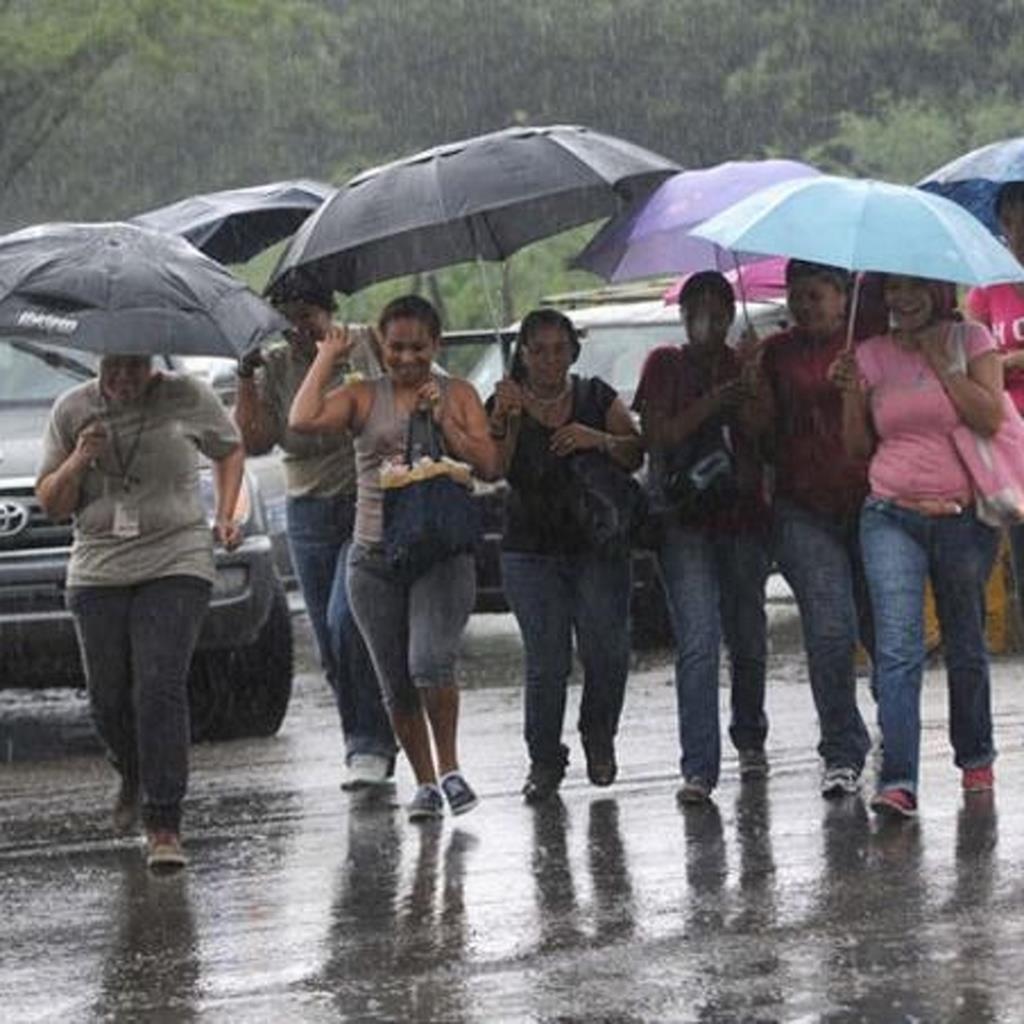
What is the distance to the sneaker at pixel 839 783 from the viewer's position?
1086 cm

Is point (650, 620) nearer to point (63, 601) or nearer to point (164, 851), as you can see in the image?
point (63, 601)

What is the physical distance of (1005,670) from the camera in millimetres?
15148

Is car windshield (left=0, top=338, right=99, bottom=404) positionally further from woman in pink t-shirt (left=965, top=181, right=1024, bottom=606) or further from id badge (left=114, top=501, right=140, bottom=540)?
woman in pink t-shirt (left=965, top=181, right=1024, bottom=606)

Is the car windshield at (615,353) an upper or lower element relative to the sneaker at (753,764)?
upper

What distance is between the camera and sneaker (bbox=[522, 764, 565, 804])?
11.2 metres

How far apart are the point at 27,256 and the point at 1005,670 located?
6.26 metres

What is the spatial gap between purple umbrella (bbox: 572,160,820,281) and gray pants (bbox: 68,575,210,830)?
1957 mm

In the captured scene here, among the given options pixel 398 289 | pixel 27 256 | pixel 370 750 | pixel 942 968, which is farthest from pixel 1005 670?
pixel 398 289

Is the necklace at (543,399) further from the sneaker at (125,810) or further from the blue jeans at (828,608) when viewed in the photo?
the sneaker at (125,810)

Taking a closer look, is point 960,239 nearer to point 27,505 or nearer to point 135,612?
point 135,612

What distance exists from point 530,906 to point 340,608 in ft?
9.20

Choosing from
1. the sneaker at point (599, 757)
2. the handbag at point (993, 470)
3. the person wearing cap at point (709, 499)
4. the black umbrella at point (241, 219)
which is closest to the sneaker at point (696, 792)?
the person wearing cap at point (709, 499)

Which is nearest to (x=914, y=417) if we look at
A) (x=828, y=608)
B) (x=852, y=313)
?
(x=852, y=313)

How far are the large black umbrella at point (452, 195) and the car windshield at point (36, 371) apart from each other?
297cm
